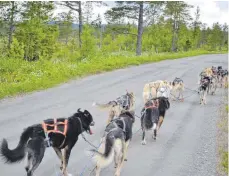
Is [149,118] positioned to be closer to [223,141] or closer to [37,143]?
[223,141]

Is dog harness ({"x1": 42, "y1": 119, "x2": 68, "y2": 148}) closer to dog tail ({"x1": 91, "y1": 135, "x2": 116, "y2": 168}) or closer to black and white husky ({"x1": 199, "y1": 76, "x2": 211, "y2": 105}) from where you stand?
dog tail ({"x1": 91, "y1": 135, "x2": 116, "y2": 168})

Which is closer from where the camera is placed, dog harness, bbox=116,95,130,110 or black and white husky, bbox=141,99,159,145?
black and white husky, bbox=141,99,159,145

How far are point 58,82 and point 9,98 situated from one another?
3.52 metres

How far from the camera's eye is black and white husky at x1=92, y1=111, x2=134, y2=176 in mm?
5051

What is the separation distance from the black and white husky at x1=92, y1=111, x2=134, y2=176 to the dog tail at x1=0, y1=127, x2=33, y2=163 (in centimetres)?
115

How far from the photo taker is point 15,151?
495 cm

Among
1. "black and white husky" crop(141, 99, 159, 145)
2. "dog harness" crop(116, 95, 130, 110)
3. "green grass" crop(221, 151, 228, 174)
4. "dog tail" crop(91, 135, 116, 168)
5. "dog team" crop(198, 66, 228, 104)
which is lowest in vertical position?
"green grass" crop(221, 151, 228, 174)

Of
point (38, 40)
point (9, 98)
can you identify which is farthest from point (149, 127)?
point (38, 40)

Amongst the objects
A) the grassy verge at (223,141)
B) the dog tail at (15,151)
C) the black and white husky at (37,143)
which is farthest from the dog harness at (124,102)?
the dog tail at (15,151)

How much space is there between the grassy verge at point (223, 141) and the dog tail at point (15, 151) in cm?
386

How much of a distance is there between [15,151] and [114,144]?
1.61 meters

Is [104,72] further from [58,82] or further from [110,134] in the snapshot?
[110,134]

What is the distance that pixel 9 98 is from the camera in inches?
476

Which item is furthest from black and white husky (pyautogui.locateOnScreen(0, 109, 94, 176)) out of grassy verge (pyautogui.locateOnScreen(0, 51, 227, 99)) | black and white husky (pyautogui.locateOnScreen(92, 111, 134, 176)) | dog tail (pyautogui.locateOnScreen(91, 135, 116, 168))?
grassy verge (pyautogui.locateOnScreen(0, 51, 227, 99))
